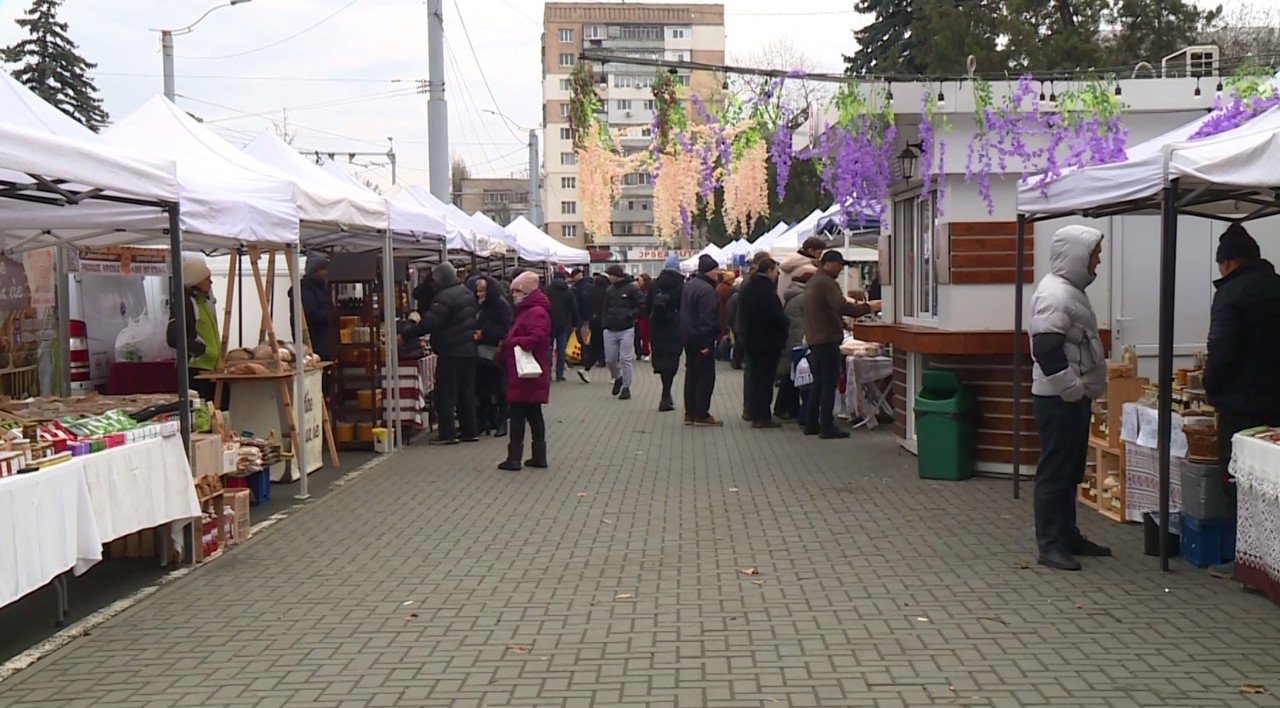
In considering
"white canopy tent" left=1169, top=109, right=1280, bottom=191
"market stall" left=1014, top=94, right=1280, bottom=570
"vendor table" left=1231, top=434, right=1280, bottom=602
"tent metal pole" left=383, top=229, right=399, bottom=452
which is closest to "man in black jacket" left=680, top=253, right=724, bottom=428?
"tent metal pole" left=383, top=229, right=399, bottom=452

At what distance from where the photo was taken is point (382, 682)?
5125mm

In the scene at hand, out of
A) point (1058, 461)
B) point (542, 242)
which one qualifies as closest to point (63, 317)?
point (1058, 461)

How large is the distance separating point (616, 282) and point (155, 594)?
1156 centimetres

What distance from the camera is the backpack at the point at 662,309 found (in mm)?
14828

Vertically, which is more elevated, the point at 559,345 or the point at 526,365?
the point at 526,365

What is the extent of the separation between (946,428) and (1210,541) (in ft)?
10.9

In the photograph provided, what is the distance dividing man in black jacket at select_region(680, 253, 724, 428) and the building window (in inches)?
105

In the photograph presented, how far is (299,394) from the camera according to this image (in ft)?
32.7

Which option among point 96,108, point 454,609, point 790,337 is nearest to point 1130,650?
point 454,609

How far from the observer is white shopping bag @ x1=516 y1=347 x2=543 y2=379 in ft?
34.7

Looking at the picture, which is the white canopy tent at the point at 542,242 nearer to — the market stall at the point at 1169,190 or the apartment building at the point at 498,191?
the market stall at the point at 1169,190

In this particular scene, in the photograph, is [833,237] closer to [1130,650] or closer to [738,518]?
[738,518]

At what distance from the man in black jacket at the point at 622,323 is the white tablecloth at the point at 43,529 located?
11638 millimetres

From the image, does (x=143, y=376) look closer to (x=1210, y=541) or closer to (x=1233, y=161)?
(x=1210, y=541)
